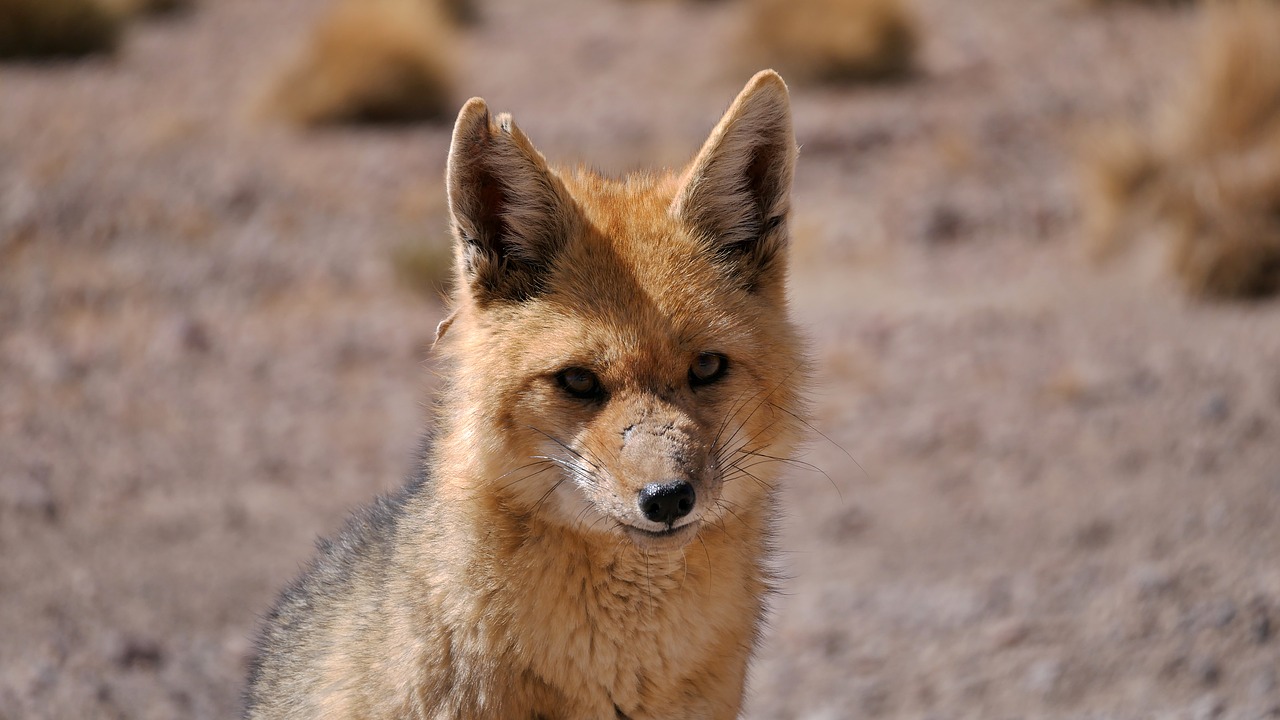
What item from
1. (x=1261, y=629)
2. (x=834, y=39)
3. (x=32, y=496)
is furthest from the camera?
(x=834, y=39)

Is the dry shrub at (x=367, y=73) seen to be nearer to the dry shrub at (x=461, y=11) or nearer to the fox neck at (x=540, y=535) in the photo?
the dry shrub at (x=461, y=11)

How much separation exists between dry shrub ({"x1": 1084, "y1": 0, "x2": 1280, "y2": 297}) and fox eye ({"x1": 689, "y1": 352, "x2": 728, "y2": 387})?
275 inches

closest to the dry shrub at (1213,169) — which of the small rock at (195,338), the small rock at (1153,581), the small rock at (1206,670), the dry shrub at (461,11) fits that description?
the small rock at (1153,581)

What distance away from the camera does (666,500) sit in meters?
3.34

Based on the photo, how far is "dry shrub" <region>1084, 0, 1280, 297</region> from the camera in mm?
Answer: 9523

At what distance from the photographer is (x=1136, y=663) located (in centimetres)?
567

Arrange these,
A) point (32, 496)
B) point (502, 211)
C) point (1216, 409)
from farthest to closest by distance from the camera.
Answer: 1. point (1216, 409)
2. point (32, 496)
3. point (502, 211)

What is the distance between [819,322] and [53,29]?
411 inches

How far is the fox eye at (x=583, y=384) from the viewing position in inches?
145

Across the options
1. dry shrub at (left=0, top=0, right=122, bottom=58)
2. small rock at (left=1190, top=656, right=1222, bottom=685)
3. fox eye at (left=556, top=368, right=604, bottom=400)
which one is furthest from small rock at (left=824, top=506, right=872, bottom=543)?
dry shrub at (left=0, top=0, right=122, bottom=58)

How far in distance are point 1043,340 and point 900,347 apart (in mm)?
1029

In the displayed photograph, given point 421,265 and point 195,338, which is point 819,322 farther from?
point 195,338

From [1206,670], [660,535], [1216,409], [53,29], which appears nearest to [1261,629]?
[1206,670]

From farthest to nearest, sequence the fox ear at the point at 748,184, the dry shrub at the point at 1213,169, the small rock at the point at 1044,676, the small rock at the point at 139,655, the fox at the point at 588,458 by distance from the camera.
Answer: the dry shrub at the point at 1213,169
the small rock at the point at 139,655
the small rock at the point at 1044,676
the fox ear at the point at 748,184
the fox at the point at 588,458
